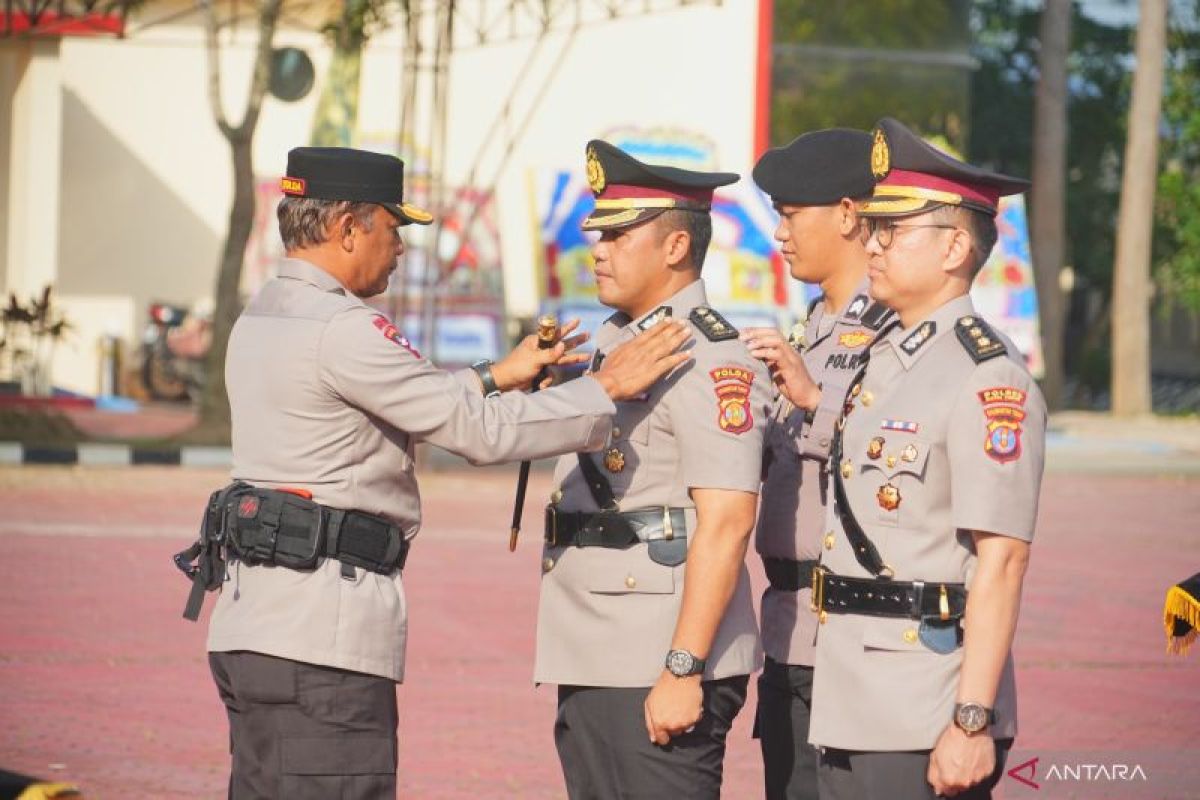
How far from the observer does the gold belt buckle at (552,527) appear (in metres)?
4.16

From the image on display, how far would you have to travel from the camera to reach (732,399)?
4008 millimetres

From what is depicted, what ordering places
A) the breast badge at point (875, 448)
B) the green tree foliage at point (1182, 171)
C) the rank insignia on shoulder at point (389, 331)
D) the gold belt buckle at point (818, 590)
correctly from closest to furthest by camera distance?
the breast badge at point (875, 448)
the gold belt buckle at point (818, 590)
the rank insignia on shoulder at point (389, 331)
the green tree foliage at point (1182, 171)

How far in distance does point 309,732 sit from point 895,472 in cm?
126

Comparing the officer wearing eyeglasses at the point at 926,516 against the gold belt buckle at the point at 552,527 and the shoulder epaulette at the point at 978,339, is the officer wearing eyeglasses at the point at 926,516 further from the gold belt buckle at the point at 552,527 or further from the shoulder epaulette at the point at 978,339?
the gold belt buckle at the point at 552,527

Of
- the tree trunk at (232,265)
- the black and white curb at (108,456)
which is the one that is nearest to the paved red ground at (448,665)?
the black and white curb at (108,456)

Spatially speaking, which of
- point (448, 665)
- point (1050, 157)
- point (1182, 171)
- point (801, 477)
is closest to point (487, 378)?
point (801, 477)

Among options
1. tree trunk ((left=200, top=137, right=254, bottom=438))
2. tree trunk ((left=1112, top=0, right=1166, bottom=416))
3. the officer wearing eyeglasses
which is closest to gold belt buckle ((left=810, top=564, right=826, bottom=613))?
the officer wearing eyeglasses

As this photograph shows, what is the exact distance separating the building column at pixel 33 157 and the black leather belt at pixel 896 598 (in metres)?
20.2

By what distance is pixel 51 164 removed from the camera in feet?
75.2

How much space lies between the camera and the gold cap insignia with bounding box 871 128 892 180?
3.74m

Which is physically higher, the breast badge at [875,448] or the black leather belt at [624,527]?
the breast badge at [875,448]

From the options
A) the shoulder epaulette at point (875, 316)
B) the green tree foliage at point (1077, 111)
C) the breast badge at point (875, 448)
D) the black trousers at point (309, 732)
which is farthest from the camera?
→ the green tree foliage at point (1077, 111)

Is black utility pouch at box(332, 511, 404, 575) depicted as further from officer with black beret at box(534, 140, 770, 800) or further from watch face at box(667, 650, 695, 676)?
watch face at box(667, 650, 695, 676)

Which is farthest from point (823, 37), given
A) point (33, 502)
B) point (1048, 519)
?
point (33, 502)
